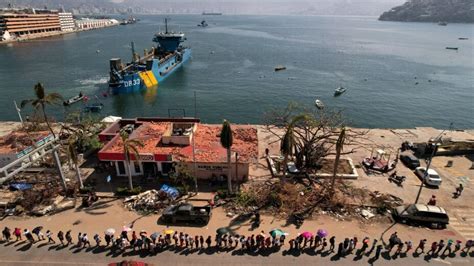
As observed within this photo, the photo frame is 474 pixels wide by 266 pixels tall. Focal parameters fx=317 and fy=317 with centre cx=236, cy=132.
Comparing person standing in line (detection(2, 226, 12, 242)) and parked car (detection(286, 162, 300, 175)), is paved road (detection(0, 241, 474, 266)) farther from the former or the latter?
parked car (detection(286, 162, 300, 175))

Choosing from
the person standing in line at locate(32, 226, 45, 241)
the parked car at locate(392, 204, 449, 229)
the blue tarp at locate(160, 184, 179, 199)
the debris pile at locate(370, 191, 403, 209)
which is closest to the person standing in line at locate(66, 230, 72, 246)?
the person standing in line at locate(32, 226, 45, 241)

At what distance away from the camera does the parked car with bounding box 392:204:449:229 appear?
30469 mm

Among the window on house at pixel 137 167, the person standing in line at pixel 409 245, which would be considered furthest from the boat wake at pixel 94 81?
the person standing in line at pixel 409 245

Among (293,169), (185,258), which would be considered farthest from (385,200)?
(185,258)

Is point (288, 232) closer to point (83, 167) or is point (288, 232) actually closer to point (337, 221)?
point (337, 221)

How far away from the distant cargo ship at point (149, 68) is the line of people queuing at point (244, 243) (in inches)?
2575

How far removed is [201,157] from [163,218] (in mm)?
10092

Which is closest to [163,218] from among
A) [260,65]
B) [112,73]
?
[112,73]

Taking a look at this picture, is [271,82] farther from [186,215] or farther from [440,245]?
[440,245]

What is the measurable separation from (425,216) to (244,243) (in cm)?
1802

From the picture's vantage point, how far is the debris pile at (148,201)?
32812mm

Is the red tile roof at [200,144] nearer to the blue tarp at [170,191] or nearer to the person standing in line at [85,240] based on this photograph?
the blue tarp at [170,191]

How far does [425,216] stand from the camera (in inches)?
1206

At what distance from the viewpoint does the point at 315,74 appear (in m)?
115
